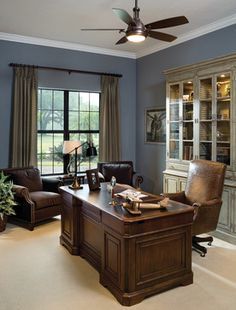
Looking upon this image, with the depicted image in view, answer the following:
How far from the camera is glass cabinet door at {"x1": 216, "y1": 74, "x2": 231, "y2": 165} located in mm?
4094

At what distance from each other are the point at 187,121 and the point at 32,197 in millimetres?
2691

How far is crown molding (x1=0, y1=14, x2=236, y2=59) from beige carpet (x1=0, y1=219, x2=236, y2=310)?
10.4ft

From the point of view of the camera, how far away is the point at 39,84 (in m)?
5.51

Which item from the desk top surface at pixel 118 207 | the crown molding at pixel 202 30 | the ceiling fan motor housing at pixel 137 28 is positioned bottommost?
the desk top surface at pixel 118 207

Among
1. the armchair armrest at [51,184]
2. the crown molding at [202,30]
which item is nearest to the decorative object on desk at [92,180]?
the armchair armrest at [51,184]

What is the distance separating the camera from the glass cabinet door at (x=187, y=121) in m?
4.67

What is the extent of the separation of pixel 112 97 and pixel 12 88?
195cm

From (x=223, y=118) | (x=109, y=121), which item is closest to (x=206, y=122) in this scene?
(x=223, y=118)

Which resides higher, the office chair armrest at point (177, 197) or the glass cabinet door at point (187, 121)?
the glass cabinet door at point (187, 121)

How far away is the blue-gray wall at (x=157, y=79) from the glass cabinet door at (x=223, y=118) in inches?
25.7

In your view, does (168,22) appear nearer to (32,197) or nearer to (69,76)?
(69,76)

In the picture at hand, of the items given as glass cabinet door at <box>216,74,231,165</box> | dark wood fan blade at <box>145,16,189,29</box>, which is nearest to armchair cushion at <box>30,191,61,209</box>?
glass cabinet door at <box>216,74,231,165</box>

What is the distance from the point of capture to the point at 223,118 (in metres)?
4.17

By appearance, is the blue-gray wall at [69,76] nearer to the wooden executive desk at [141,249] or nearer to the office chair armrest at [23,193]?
the office chair armrest at [23,193]
